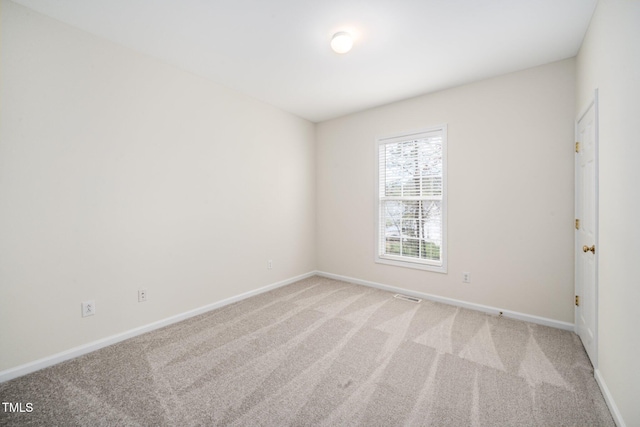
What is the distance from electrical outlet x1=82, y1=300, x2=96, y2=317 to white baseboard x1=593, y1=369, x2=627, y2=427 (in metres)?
3.69

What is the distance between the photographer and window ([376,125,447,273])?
11.1ft

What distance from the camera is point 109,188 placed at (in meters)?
2.35

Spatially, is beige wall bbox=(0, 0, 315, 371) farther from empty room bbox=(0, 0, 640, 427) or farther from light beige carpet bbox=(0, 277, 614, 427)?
light beige carpet bbox=(0, 277, 614, 427)

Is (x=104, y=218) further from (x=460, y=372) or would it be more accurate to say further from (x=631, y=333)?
(x=631, y=333)

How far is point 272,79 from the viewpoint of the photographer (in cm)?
307

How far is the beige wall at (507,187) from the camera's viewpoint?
2.62m

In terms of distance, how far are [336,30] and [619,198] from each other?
2254 millimetres

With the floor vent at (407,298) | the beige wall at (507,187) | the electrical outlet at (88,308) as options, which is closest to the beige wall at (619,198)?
the beige wall at (507,187)

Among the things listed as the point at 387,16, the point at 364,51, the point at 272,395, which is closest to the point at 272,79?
the point at 364,51

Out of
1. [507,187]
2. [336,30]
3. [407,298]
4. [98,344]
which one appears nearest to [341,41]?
[336,30]

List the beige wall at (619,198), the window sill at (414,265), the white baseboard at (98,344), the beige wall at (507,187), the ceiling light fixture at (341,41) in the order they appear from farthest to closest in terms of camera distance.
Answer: the window sill at (414,265) < the beige wall at (507,187) < the ceiling light fixture at (341,41) < the white baseboard at (98,344) < the beige wall at (619,198)

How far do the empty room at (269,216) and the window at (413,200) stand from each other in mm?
30

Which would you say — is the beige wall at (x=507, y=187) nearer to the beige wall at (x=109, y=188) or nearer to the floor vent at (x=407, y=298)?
the floor vent at (x=407, y=298)

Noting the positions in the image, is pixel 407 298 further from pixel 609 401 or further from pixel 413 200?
pixel 609 401
